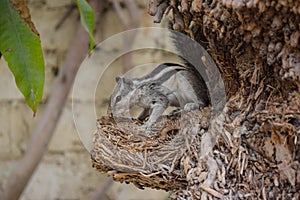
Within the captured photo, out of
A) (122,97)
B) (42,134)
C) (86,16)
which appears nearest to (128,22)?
(42,134)

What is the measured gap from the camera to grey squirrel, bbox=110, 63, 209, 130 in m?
0.94

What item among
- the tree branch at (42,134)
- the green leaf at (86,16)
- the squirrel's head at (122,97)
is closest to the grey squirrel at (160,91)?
the squirrel's head at (122,97)

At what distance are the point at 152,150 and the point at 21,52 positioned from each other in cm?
30

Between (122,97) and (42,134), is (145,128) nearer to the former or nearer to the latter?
(122,97)

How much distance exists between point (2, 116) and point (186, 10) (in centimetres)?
161

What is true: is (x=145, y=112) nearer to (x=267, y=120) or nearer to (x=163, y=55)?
(x=267, y=120)

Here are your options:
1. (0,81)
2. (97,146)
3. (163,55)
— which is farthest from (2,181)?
(97,146)

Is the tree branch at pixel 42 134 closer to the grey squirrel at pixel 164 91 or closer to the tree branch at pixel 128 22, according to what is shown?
the tree branch at pixel 128 22

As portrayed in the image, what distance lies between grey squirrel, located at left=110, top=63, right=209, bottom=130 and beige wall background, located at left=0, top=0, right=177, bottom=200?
1.15 m

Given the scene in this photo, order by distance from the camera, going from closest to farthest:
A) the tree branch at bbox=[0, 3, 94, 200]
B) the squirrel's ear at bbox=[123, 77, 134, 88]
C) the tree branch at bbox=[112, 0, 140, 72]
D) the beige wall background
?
the squirrel's ear at bbox=[123, 77, 134, 88] < the tree branch at bbox=[0, 3, 94, 200] < the tree branch at bbox=[112, 0, 140, 72] < the beige wall background

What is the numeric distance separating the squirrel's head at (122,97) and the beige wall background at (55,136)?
1.16m

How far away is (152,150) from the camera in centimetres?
84

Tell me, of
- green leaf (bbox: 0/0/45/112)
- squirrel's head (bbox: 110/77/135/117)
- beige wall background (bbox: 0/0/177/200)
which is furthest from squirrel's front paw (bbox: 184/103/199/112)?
beige wall background (bbox: 0/0/177/200)

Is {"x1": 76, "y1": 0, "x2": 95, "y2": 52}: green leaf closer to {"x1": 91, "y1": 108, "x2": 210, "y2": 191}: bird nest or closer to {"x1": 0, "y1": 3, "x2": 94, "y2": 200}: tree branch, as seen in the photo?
{"x1": 91, "y1": 108, "x2": 210, "y2": 191}: bird nest
